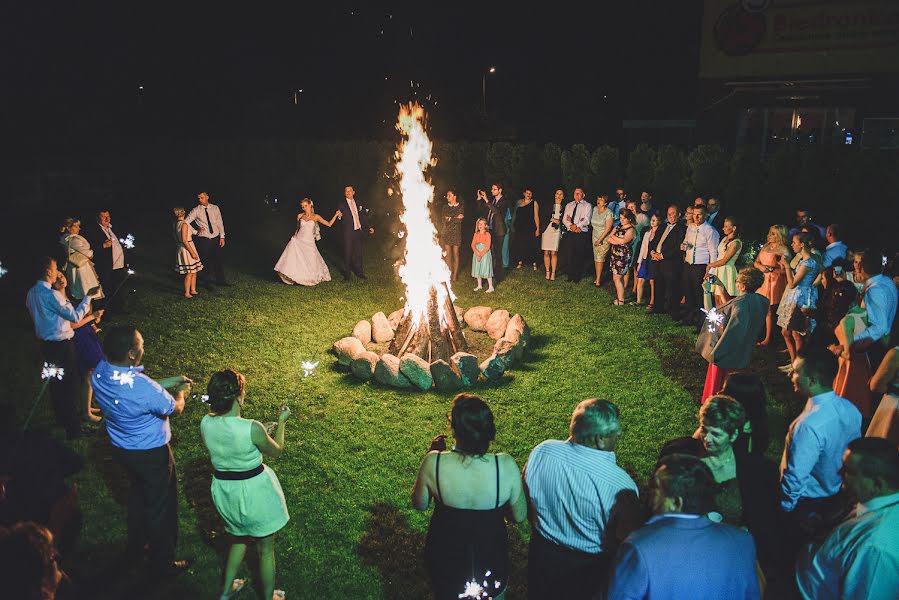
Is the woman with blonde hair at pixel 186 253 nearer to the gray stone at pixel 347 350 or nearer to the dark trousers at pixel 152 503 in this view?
the gray stone at pixel 347 350

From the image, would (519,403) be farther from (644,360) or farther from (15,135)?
(15,135)

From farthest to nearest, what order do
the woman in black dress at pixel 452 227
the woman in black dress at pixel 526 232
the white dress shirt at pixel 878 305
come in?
the woman in black dress at pixel 526 232, the woman in black dress at pixel 452 227, the white dress shirt at pixel 878 305

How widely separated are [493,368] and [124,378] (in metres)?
5.27

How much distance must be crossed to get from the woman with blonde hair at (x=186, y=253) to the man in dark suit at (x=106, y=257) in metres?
1.03

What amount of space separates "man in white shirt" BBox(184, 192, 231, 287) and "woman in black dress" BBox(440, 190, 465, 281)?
183 inches

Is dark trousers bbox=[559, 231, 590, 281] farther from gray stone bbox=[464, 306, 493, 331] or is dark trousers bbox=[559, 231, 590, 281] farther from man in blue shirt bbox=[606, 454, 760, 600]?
man in blue shirt bbox=[606, 454, 760, 600]

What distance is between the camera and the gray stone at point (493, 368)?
908 cm

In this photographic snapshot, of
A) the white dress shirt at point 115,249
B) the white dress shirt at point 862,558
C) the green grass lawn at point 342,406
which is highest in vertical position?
the white dress shirt at point 115,249

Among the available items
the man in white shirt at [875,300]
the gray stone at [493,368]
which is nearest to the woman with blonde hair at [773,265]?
the man in white shirt at [875,300]

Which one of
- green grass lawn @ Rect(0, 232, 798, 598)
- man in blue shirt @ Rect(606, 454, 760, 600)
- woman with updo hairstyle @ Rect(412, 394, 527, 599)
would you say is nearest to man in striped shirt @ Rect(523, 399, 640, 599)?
woman with updo hairstyle @ Rect(412, 394, 527, 599)

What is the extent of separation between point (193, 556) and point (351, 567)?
1360 mm

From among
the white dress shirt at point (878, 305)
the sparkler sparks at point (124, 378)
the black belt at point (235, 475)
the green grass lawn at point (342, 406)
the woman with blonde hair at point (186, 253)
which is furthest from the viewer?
the woman with blonde hair at point (186, 253)

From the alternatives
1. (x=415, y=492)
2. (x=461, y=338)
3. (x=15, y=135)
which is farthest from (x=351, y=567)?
(x=15, y=135)

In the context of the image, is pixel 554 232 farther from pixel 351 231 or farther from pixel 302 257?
pixel 302 257
